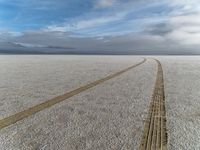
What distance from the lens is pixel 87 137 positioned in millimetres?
4262

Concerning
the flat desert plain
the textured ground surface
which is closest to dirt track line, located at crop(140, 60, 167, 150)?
the flat desert plain

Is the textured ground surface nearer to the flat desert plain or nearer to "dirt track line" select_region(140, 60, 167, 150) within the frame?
the flat desert plain

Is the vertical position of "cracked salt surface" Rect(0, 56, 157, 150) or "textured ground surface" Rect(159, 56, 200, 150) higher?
"textured ground surface" Rect(159, 56, 200, 150)

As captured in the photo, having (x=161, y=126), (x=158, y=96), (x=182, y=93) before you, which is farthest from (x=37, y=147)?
(x=182, y=93)

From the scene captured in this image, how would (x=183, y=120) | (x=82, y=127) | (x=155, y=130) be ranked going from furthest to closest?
(x=183, y=120)
(x=82, y=127)
(x=155, y=130)

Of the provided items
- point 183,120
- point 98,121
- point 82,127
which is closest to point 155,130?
point 183,120

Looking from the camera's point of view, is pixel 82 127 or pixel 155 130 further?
pixel 82 127

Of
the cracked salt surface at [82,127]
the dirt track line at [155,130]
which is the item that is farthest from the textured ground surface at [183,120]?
the cracked salt surface at [82,127]

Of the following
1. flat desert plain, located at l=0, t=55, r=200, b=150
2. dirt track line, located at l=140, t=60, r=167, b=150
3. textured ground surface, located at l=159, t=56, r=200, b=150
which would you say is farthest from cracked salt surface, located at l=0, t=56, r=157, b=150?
textured ground surface, located at l=159, t=56, r=200, b=150

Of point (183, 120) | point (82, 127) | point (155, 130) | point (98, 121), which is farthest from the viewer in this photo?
point (183, 120)

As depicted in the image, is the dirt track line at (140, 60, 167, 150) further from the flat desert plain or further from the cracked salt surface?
the cracked salt surface

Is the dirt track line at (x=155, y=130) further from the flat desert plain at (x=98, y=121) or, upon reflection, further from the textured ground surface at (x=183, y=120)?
the textured ground surface at (x=183, y=120)

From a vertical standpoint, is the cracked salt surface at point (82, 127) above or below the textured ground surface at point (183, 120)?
below

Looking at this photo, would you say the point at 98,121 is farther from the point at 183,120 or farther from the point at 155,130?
the point at 183,120
